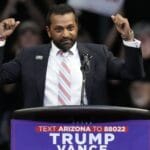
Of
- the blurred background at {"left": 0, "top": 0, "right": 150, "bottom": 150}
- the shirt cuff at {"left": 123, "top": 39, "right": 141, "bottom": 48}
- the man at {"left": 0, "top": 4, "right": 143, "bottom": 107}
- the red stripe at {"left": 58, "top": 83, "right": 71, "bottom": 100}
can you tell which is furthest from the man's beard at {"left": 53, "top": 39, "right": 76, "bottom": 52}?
the blurred background at {"left": 0, "top": 0, "right": 150, "bottom": 150}

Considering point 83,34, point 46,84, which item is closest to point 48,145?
point 46,84

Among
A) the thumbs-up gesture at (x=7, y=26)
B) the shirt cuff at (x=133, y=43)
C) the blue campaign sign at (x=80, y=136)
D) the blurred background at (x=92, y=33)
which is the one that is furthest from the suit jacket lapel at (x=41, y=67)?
the blurred background at (x=92, y=33)

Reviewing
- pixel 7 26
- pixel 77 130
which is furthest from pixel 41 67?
pixel 77 130

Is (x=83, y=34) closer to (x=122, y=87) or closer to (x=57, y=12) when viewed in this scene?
(x=122, y=87)

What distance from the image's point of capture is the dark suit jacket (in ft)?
13.3

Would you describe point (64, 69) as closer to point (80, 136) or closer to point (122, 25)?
point (122, 25)

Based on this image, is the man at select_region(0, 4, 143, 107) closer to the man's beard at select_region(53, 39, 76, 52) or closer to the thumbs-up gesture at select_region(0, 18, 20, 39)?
the man's beard at select_region(53, 39, 76, 52)

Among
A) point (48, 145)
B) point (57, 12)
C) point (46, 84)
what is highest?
point (57, 12)

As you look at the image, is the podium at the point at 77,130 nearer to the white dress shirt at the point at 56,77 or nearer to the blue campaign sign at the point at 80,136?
the blue campaign sign at the point at 80,136

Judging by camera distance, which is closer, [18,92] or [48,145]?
[48,145]

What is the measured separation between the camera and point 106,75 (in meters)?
4.17

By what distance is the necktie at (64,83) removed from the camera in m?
4.11

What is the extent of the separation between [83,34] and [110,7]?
2.34 feet

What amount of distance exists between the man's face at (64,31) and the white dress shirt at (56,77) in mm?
101
